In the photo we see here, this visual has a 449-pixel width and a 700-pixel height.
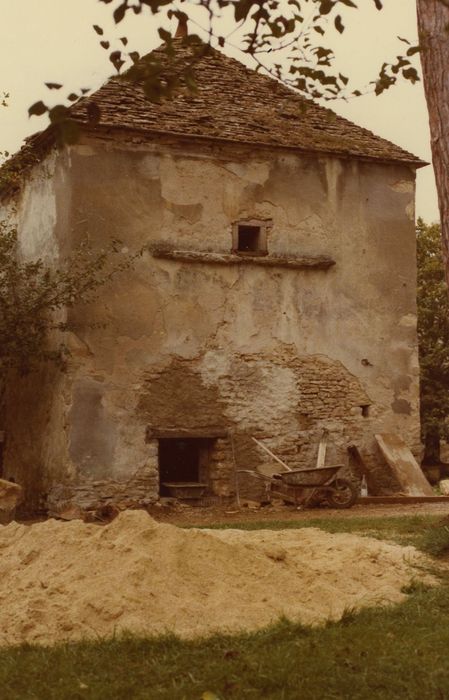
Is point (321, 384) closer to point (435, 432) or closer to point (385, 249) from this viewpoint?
point (385, 249)

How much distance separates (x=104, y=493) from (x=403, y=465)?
5.32 m

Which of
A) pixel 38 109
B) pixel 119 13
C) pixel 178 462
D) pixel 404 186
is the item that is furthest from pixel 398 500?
pixel 38 109

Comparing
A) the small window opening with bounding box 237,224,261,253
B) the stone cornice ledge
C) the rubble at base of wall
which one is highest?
the small window opening with bounding box 237,224,261,253

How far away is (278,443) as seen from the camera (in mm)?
16391

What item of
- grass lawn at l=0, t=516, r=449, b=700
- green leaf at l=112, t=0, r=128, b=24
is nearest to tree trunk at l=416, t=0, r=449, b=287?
grass lawn at l=0, t=516, r=449, b=700

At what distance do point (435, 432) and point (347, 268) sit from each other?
8353mm

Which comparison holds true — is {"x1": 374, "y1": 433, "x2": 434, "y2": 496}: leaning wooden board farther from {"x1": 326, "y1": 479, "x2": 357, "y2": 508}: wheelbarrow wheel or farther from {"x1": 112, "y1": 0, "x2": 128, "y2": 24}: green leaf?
{"x1": 112, "y1": 0, "x2": 128, "y2": 24}: green leaf

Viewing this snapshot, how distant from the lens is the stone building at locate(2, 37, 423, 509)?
1538 centimetres

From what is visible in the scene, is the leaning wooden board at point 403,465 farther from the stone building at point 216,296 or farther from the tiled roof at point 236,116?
the tiled roof at point 236,116

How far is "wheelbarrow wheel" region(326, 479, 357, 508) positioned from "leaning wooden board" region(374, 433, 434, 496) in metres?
1.51

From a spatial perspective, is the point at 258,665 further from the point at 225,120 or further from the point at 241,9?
the point at 225,120

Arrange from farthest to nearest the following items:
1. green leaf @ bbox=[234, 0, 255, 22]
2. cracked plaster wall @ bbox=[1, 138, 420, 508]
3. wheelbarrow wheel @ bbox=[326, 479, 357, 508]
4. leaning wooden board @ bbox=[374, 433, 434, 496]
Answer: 1. leaning wooden board @ bbox=[374, 433, 434, 496]
2. cracked plaster wall @ bbox=[1, 138, 420, 508]
3. wheelbarrow wheel @ bbox=[326, 479, 357, 508]
4. green leaf @ bbox=[234, 0, 255, 22]

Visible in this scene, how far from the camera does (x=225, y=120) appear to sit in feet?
55.1

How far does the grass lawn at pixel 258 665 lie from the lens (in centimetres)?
503
